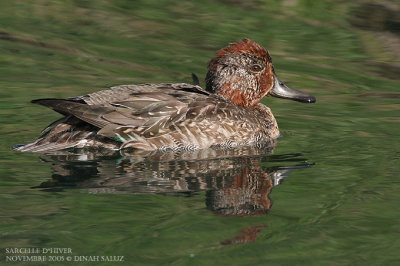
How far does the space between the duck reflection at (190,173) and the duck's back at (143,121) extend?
14 centimetres

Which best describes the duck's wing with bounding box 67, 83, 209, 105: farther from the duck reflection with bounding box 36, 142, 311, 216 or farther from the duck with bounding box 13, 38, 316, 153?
the duck reflection with bounding box 36, 142, 311, 216

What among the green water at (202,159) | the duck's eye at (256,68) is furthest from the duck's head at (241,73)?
the green water at (202,159)

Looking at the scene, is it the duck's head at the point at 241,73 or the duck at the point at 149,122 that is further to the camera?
the duck's head at the point at 241,73

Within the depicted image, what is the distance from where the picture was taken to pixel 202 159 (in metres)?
9.10

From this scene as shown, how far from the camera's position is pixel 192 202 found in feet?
24.6

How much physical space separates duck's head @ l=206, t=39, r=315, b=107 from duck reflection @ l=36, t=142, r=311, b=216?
97 cm

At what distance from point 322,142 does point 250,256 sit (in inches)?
155

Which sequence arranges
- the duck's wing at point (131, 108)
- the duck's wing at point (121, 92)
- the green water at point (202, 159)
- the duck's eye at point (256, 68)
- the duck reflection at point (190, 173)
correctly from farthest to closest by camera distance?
1. the duck's eye at point (256, 68)
2. the duck's wing at point (121, 92)
3. the duck's wing at point (131, 108)
4. the duck reflection at point (190, 173)
5. the green water at point (202, 159)

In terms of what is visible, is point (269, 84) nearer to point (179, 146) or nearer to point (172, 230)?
point (179, 146)

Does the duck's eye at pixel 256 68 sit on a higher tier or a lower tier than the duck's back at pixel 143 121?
higher

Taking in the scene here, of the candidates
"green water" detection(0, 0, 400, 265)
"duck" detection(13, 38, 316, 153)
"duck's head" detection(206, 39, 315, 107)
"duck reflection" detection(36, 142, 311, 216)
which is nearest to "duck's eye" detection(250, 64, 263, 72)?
"duck's head" detection(206, 39, 315, 107)

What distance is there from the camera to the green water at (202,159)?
659 centimetres

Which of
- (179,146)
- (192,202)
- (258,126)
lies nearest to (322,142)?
(258,126)

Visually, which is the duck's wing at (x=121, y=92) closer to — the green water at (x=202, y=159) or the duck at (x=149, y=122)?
the duck at (x=149, y=122)
